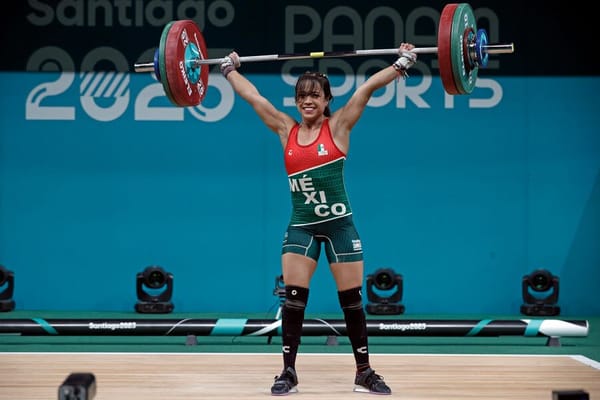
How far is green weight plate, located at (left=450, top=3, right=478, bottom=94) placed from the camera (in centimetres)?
396

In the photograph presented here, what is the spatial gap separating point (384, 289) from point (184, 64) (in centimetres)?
310

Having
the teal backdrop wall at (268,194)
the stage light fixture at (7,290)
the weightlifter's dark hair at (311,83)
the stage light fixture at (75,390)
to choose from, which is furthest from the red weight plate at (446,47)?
the stage light fixture at (7,290)

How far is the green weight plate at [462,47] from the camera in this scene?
13.0 ft

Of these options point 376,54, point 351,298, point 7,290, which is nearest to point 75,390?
point 351,298

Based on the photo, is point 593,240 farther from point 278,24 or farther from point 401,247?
→ point 278,24

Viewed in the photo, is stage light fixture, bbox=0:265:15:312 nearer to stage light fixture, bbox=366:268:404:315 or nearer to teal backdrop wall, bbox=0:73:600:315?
teal backdrop wall, bbox=0:73:600:315

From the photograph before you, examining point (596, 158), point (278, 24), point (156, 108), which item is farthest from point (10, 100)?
point (596, 158)

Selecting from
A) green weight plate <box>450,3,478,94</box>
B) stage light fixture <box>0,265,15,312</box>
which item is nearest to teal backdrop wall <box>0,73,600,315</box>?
stage light fixture <box>0,265,15,312</box>

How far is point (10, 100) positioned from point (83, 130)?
64cm

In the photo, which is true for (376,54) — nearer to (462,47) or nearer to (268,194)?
(462,47)

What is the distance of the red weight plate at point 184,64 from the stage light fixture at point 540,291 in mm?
3397

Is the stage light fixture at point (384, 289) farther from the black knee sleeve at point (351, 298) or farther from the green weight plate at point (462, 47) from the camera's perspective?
the black knee sleeve at point (351, 298)

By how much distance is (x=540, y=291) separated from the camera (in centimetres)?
685

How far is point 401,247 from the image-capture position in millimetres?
7180
